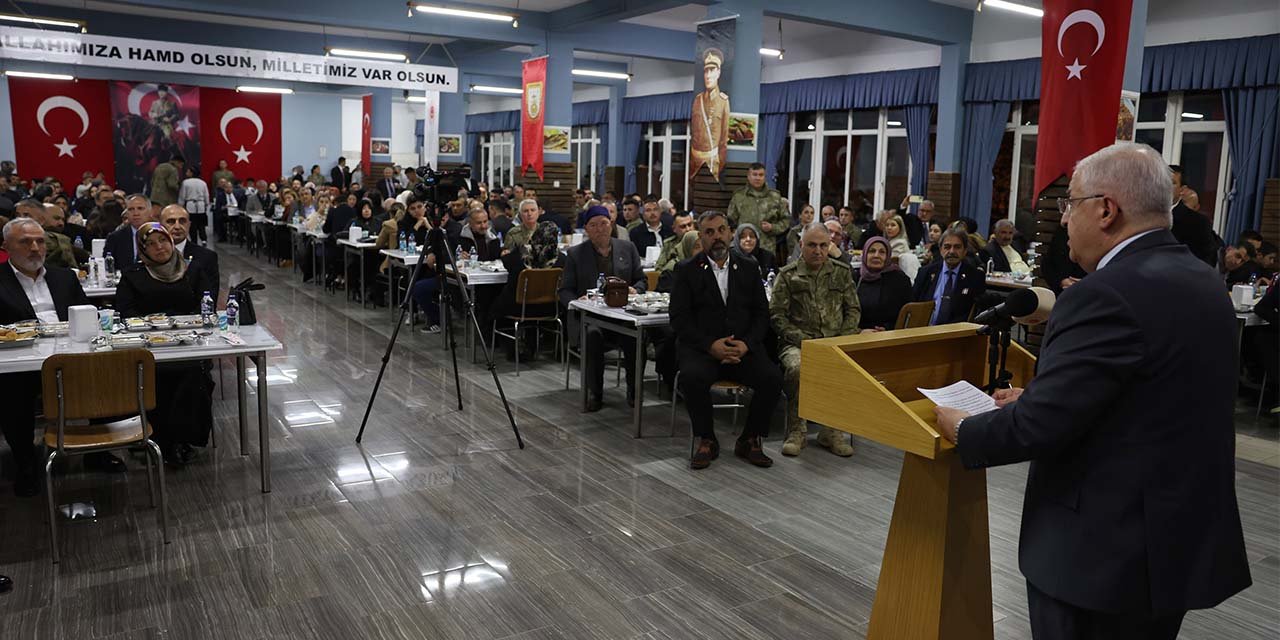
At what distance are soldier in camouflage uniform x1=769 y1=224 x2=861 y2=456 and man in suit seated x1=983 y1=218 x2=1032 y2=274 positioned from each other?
12.3ft

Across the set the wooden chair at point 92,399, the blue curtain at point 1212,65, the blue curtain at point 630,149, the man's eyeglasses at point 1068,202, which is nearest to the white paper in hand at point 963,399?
the man's eyeglasses at point 1068,202

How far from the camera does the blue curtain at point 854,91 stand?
524 inches

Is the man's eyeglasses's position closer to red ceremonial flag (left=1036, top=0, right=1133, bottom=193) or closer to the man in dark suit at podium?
the man in dark suit at podium

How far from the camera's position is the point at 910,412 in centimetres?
222

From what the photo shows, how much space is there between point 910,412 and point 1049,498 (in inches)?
16.8

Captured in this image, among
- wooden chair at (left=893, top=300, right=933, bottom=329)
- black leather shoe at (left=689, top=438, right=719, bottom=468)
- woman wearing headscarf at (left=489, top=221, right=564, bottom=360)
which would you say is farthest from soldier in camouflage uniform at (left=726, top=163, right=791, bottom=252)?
black leather shoe at (left=689, top=438, right=719, bottom=468)

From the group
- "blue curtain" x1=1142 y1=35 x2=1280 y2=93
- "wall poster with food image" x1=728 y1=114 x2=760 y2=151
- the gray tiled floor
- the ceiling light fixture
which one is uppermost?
the ceiling light fixture

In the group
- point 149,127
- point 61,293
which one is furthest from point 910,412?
point 149,127

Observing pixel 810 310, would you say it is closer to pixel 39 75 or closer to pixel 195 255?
pixel 195 255

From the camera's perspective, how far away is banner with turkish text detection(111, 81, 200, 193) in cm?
2014

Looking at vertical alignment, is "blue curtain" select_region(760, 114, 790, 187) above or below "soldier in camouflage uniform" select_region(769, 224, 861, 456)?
above

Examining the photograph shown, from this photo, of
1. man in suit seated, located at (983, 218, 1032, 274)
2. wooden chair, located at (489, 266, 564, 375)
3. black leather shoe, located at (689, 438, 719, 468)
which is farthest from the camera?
man in suit seated, located at (983, 218, 1032, 274)

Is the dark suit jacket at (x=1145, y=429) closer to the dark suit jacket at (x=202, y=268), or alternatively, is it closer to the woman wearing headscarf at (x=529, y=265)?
the dark suit jacket at (x=202, y=268)

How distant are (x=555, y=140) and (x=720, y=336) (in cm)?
952
